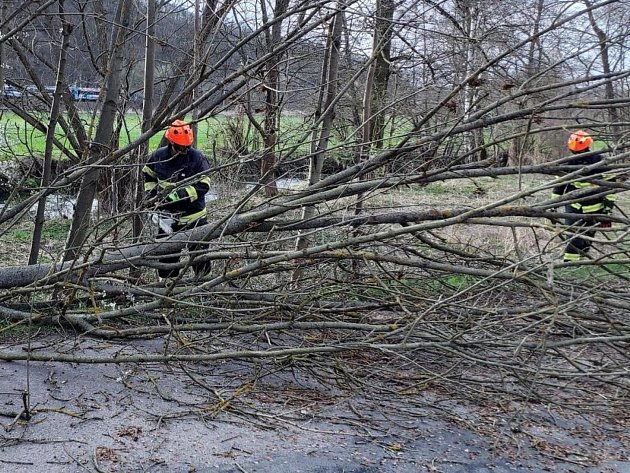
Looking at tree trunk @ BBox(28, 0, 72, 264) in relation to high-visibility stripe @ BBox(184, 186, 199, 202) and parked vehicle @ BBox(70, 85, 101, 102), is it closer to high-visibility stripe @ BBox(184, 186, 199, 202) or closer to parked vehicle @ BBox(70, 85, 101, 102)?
parked vehicle @ BBox(70, 85, 101, 102)

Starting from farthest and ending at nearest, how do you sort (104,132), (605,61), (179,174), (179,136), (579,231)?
(179,174)
(179,136)
(605,61)
(104,132)
(579,231)

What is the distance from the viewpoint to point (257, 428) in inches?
135

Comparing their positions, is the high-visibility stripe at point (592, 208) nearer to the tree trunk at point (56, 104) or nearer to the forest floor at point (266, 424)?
the forest floor at point (266, 424)

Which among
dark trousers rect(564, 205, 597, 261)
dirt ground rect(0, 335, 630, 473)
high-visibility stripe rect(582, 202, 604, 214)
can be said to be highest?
dark trousers rect(564, 205, 597, 261)

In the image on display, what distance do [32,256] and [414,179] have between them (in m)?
2.98

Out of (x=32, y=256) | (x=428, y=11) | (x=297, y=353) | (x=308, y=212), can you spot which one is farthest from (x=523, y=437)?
(x=32, y=256)

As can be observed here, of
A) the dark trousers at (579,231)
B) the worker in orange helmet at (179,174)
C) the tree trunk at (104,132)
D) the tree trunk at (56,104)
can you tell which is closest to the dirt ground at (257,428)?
the dark trousers at (579,231)

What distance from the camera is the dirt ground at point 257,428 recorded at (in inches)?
122

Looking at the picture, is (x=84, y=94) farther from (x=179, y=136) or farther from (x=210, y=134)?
(x=210, y=134)

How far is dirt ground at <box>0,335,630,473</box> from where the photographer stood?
10.2ft

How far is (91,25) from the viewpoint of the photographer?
738 cm

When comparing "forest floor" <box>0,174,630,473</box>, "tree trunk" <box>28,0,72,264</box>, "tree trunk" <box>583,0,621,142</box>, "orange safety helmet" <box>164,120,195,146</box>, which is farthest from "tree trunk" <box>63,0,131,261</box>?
"tree trunk" <box>583,0,621,142</box>

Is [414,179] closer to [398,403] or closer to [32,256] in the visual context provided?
[398,403]

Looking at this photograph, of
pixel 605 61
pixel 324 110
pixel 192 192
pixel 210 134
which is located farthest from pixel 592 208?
pixel 210 134
